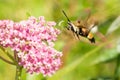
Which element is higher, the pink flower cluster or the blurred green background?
the blurred green background

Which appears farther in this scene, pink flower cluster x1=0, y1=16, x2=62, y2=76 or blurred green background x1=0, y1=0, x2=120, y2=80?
blurred green background x1=0, y1=0, x2=120, y2=80

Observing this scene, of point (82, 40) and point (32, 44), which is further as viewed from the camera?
point (82, 40)

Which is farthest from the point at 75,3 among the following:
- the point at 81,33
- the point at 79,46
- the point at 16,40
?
the point at 16,40

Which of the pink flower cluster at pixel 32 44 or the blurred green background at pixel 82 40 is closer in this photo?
the pink flower cluster at pixel 32 44

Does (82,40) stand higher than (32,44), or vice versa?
(82,40)

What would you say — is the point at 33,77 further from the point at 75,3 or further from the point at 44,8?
the point at 44,8
